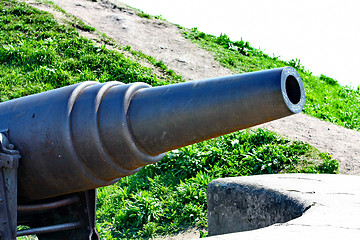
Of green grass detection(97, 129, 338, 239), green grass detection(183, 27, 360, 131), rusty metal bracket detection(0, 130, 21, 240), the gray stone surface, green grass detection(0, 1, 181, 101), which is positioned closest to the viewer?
the gray stone surface

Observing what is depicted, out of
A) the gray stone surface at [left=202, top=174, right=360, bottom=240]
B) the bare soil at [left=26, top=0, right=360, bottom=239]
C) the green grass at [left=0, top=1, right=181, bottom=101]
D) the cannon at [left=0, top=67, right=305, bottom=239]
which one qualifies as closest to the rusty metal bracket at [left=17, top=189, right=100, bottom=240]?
the cannon at [left=0, top=67, right=305, bottom=239]

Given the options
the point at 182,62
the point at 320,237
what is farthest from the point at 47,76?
the point at 320,237

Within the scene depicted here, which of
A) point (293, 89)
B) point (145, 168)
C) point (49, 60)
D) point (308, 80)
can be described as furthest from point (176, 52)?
point (293, 89)

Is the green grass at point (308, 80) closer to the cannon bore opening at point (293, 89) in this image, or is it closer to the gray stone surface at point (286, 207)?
the gray stone surface at point (286, 207)

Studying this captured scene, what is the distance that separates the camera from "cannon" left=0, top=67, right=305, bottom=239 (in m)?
3.00

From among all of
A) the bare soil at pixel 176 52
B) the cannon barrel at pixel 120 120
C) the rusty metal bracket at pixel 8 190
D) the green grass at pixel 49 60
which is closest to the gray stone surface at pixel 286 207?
the cannon barrel at pixel 120 120

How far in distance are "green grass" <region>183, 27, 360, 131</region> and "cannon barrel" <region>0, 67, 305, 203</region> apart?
8.54 m

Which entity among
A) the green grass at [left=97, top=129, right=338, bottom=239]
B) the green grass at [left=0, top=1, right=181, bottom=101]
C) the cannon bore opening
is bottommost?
the green grass at [left=97, top=129, right=338, bottom=239]

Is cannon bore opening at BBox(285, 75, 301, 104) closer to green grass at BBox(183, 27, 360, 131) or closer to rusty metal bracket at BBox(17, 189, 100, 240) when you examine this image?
rusty metal bracket at BBox(17, 189, 100, 240)

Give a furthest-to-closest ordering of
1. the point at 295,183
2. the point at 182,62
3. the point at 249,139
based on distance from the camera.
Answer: the point at 182,62
the point at 249,139
the point at 295,183

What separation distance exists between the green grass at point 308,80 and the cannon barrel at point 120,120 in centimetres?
854

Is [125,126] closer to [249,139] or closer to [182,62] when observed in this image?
[249,139]

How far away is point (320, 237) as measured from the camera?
273 centimetres

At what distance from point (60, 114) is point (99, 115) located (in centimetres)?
27
